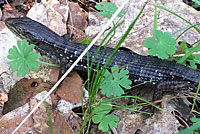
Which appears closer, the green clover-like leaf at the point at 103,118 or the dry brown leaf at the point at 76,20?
the green clover-like leaf at the point at 103,118

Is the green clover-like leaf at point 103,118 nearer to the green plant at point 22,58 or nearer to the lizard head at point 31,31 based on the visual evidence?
the green plant at point 22,58

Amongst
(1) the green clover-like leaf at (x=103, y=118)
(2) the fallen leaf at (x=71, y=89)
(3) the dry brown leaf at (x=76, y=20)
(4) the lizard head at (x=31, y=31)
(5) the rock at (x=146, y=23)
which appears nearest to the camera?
(1) the green clover-like leaf at (x=103, y=118)

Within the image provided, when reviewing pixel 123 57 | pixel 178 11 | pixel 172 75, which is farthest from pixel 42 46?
pixel 178 11

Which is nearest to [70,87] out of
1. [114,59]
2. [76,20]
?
[114,59]

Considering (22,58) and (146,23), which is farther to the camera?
(146,23)

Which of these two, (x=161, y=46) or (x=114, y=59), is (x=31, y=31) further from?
(x=161, y=46)

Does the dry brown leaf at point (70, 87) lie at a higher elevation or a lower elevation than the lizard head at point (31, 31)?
lower

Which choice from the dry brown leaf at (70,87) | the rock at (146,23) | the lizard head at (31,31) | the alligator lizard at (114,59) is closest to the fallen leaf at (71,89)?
the dry brown leaf at (70,87)

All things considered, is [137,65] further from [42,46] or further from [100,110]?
[42,46]
